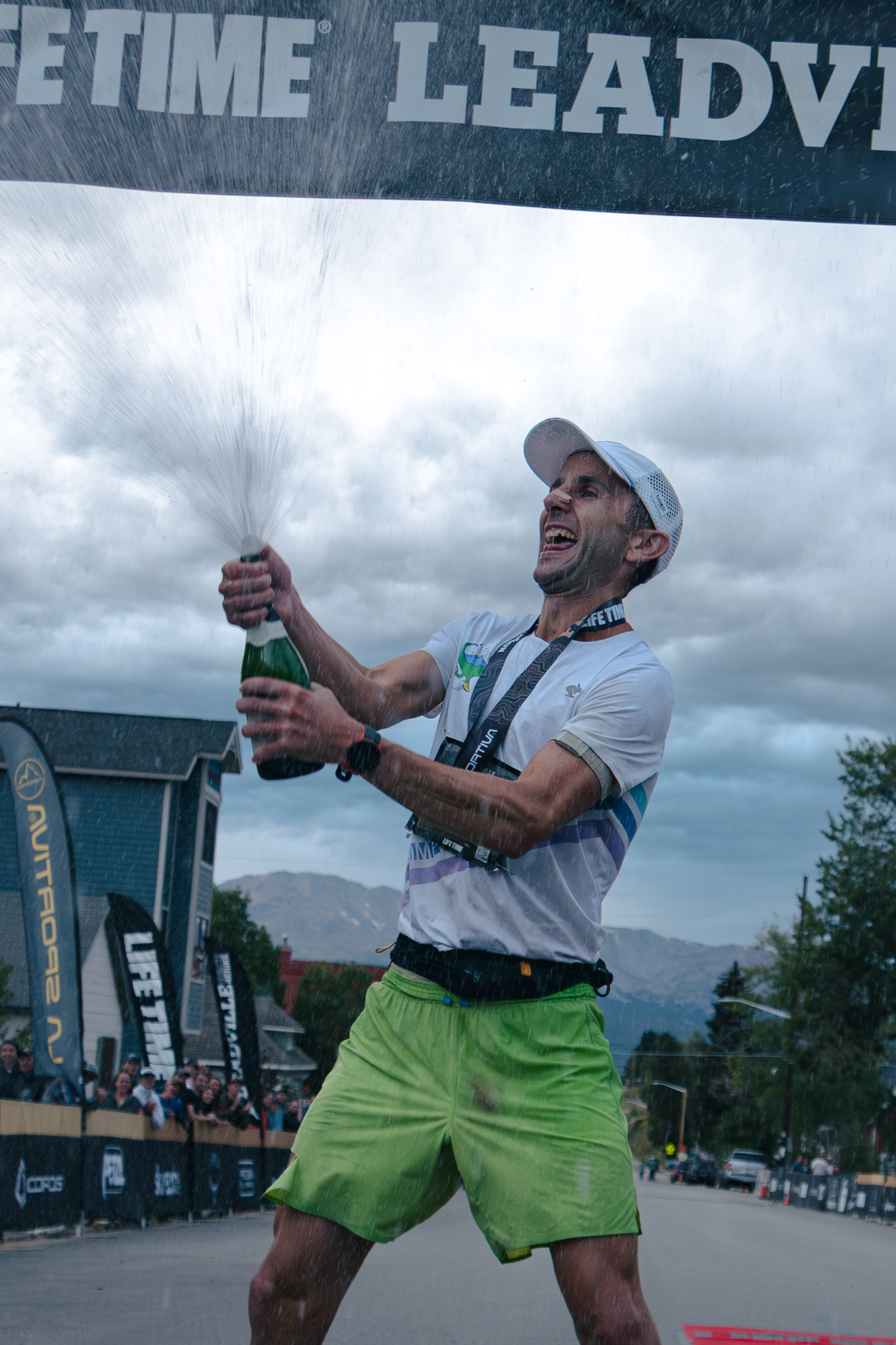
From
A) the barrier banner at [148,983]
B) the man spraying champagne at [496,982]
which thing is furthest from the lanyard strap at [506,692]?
the barrier banner at [148,983]

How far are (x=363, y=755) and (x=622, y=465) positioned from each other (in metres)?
1.08

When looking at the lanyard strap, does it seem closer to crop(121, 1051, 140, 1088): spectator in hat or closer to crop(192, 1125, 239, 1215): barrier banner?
crop(121, 1051, 140, 1088): spectator in hat

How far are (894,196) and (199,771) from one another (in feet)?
73.3

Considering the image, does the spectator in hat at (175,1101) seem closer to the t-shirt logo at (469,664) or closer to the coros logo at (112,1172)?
the coros logo at (112,1172)

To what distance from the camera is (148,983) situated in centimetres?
1485

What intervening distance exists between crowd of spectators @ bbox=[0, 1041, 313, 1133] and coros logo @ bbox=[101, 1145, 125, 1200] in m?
0.33

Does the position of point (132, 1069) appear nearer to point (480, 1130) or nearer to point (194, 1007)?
point (480, 1130)

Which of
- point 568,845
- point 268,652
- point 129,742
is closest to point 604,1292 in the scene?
point 568,845

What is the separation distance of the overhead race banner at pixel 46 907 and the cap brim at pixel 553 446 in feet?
28.2

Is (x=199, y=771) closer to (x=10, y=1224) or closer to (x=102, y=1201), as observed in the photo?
(x=102, y=1201)

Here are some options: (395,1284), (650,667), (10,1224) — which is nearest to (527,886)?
(650,667)

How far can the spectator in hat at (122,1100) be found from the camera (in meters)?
11.3

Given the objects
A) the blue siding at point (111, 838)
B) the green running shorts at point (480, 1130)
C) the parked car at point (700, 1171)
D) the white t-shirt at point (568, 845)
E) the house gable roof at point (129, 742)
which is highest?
the house gable roof at point (129, 742)

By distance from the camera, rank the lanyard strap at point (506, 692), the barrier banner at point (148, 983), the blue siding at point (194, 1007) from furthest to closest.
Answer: the blue siding at point (194, 1007)
the barrier banner at point (148, 983)
the lanyard strap at point (506, 692)
